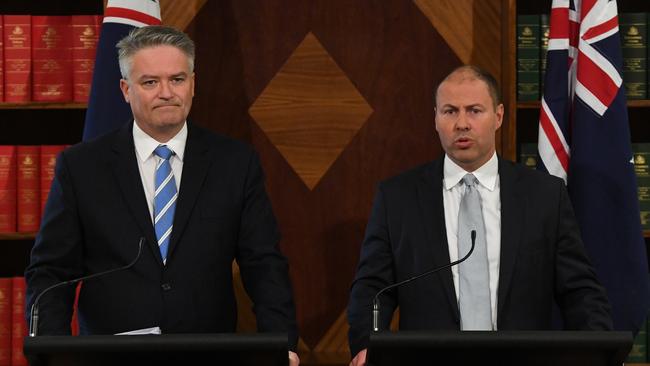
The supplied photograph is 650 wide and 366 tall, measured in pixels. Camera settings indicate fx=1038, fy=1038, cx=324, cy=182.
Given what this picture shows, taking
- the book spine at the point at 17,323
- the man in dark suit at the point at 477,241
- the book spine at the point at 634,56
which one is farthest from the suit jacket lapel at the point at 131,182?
the book spine at the point at 634,56

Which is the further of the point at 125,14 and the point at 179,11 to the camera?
the point at 179,11

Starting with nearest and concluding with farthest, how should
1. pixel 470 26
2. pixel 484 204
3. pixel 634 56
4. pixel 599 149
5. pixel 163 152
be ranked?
1. pixel 163 152
2. pixel 484 204
3. pixel 599 149
4. pixel 634 56
5. pixel 470 26

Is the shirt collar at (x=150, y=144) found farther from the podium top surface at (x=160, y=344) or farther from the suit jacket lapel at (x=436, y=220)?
the podium top surface at (x=160, y=344)

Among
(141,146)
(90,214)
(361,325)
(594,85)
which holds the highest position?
(594,85)

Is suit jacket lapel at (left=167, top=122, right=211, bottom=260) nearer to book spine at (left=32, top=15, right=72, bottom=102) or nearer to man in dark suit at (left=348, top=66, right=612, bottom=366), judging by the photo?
man in dark suit at (left=348, top=66, right=612, bottom=366)

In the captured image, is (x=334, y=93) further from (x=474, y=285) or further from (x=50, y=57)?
(x=474, y=285)

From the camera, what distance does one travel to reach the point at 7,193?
13.4 ft

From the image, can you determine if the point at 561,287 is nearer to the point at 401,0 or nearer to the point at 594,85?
the point at 594,85

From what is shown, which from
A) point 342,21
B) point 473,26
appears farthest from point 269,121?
point 473,26

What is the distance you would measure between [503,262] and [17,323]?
2.03 m

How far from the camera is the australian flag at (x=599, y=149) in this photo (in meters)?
3.74

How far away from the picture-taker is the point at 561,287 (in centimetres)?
309

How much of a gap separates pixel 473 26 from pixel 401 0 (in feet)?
1.01

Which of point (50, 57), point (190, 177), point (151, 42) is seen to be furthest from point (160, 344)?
point (50, 57)
